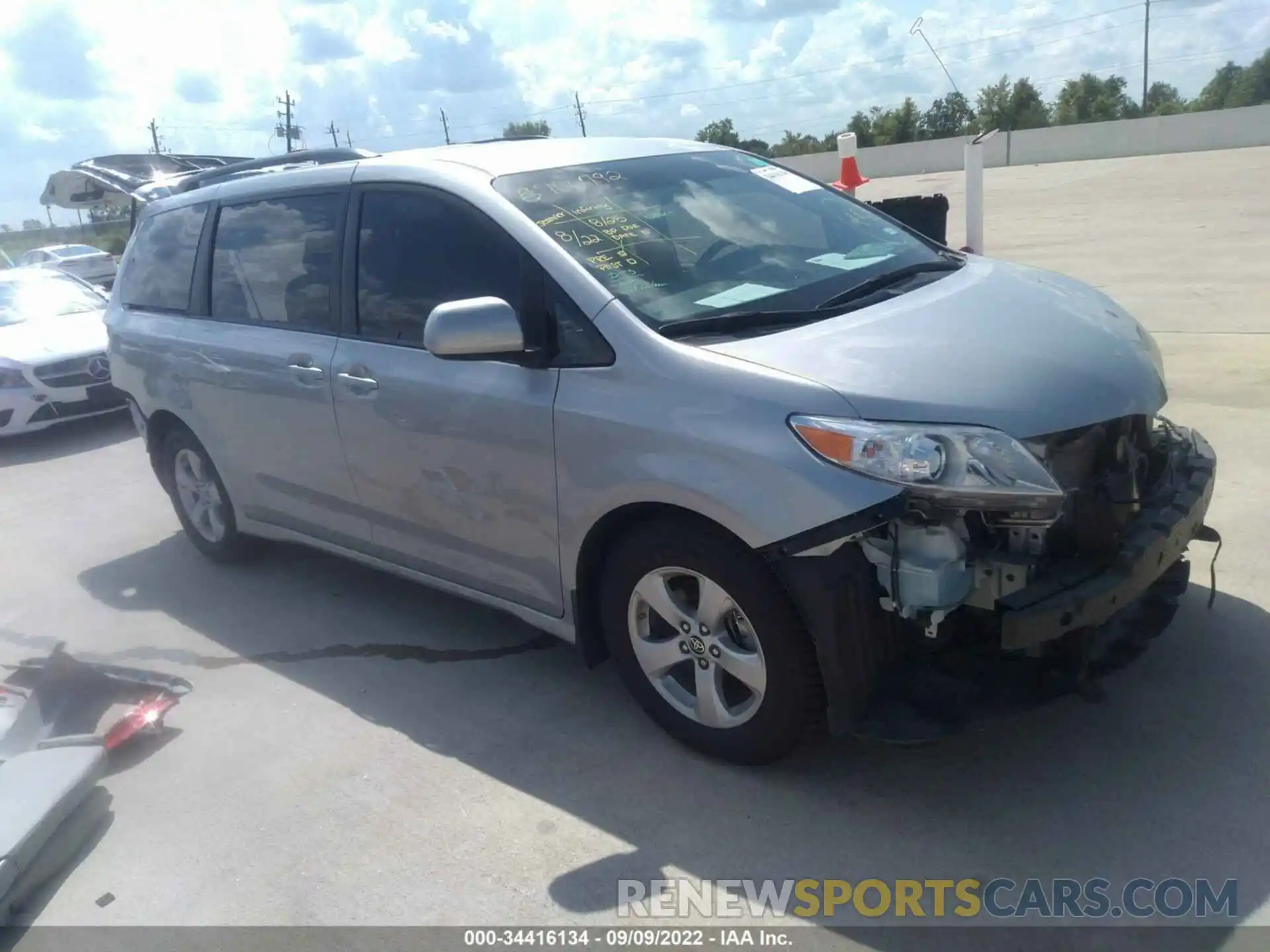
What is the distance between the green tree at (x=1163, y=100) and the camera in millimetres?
71000

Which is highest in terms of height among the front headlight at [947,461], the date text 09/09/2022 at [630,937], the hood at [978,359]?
the hood at [978,359]

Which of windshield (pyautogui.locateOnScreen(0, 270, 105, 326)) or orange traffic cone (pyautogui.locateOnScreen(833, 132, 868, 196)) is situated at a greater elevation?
orange traffic cone (pyautogui.locateOnScreen(833, 132, 868, 196))

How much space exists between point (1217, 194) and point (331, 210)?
691 inches

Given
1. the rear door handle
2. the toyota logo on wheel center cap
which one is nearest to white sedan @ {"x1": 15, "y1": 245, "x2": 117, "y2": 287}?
the toyota logo on wheel center cap

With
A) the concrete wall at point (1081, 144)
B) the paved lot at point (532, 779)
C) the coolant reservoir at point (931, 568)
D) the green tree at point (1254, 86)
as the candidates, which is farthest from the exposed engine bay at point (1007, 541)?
the green tree at point (1254, 86)

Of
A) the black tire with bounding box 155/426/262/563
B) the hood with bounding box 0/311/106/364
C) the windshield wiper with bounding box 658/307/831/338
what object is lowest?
the black tire with bounding box 155/426/262/563

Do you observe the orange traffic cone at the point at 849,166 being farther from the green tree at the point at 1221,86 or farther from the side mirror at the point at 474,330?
the green tree at the point at 1221,86

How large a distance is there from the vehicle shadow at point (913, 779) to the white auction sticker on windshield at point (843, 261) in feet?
5.26

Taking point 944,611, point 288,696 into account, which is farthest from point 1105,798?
point 288,696

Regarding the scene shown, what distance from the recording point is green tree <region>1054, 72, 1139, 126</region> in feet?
237

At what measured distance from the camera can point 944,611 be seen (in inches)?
113

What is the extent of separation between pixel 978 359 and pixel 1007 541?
52 cm

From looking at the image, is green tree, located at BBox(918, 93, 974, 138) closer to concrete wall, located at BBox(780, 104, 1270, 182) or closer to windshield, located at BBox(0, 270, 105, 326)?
concrete wall, located at BBox(780, 104, 1270, 182)

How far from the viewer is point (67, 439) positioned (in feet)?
31.4
